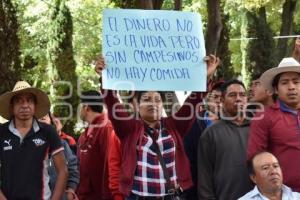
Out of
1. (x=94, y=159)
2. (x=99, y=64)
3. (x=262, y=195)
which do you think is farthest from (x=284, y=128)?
(x=94, y=159)

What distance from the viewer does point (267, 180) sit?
15.3 ft

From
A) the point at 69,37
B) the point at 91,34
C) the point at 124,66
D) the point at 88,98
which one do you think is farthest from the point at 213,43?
the point at 91,34

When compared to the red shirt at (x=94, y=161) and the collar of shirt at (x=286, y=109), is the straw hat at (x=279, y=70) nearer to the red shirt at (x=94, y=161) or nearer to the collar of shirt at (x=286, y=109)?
the collar of shirt at (x=286, y=109)

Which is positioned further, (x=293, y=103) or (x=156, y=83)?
(x=156, y=83)

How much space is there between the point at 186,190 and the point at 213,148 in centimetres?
43

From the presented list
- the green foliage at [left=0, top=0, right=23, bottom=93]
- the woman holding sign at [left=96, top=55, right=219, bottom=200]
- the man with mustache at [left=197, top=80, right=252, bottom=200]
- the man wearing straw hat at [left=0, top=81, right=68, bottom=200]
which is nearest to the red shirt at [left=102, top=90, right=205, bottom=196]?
the woman holding sign at [left=96, top=55, right=219, bottom=200]

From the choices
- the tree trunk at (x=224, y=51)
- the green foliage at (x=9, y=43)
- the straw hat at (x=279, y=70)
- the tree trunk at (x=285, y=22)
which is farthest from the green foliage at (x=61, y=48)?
the straw hat at (x=279, y=70)

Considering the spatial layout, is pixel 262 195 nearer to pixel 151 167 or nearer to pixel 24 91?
pixel 151 167

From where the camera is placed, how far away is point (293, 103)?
4.81 m

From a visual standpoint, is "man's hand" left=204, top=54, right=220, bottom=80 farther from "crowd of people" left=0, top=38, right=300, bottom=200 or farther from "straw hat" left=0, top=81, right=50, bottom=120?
"straw hat" left=0, top=81, right=50, bottom=120

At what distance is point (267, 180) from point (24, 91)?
2052 mm

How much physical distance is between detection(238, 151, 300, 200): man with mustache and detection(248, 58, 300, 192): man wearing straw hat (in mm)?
86

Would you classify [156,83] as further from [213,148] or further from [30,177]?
[30,177]

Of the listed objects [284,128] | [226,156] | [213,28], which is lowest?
[226,156]
